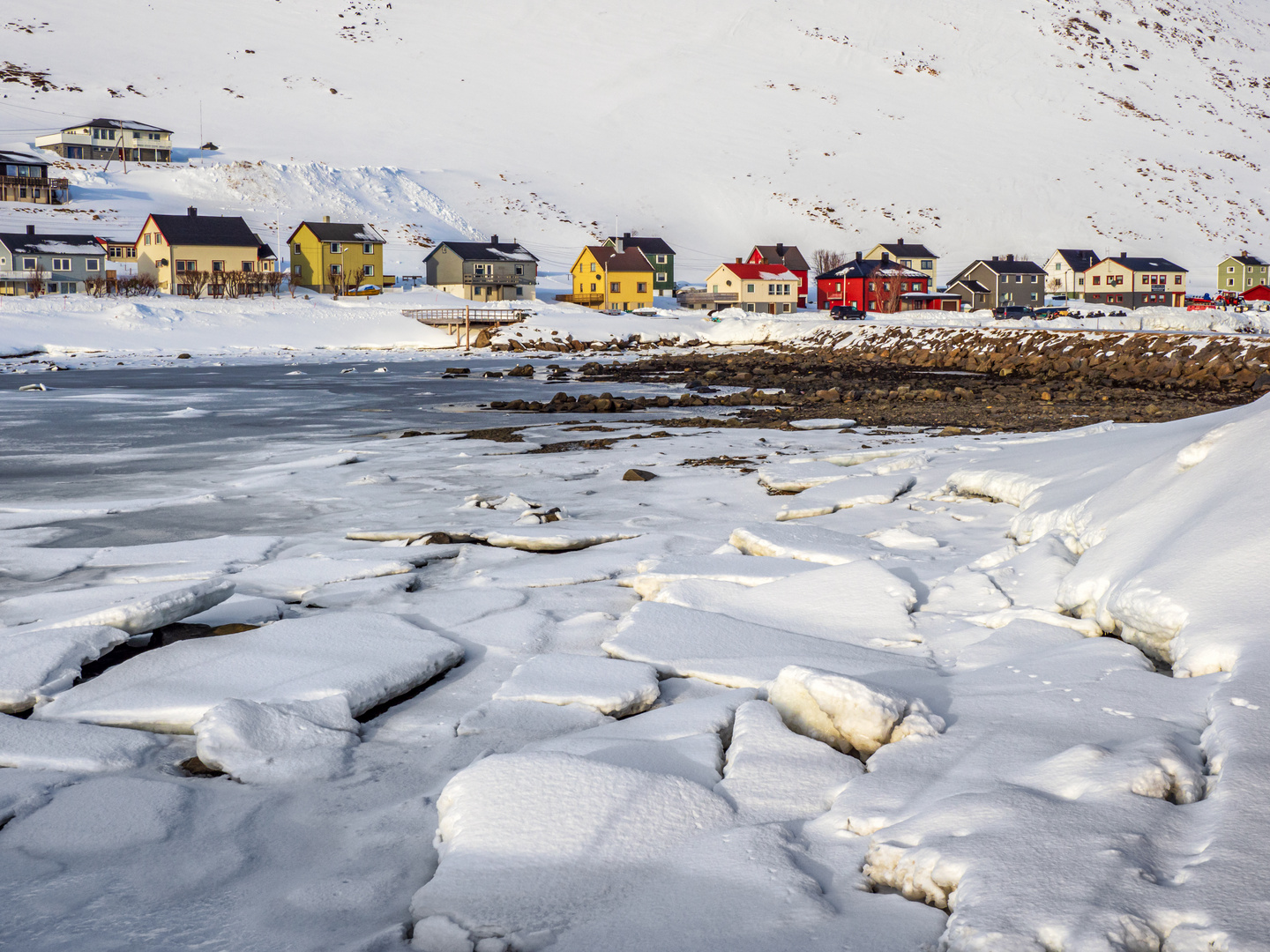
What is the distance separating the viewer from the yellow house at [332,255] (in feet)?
235

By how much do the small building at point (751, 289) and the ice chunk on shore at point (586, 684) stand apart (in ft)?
239

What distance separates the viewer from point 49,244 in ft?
211

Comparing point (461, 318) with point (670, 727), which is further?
point (461, 318)

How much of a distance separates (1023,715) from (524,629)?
282 cm

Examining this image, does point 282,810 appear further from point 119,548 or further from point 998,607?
point 119,548

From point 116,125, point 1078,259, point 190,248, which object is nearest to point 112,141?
point 116,125

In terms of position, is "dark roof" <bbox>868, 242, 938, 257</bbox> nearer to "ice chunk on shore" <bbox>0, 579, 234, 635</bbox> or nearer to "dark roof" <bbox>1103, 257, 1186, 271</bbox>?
"dark roof" <bbox>1103, 257, 1186, 271</bbox>

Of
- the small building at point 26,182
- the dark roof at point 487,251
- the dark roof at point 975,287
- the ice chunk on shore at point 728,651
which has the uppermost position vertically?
the small building at point 26,182

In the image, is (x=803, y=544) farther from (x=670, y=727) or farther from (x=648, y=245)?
(x=648, y=245)

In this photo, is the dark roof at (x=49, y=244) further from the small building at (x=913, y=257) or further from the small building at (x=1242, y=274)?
the small building at (x=1242, y=274)

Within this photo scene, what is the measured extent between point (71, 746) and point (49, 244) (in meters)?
70.7

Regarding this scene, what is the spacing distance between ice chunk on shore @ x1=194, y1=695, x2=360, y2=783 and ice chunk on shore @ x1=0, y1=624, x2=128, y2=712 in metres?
0.96

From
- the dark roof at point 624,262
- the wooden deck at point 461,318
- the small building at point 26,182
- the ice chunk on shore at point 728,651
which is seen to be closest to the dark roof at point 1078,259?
the dark roof at point 624,262

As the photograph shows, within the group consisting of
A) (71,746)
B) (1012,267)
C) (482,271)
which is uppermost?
(1012,267)
